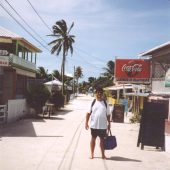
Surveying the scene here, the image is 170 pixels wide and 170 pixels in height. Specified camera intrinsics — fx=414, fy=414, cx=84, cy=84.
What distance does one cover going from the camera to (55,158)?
1002 cm

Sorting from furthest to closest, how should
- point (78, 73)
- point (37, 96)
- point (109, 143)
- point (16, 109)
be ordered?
1. point (78, 73)
2. point (37, 96)
3. point (16, 109)
4. point (109, 143)

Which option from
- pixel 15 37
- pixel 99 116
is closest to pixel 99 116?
pixel 99 116

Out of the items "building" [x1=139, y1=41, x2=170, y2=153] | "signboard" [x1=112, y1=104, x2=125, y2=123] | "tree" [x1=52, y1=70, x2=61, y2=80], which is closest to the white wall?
"signboard" [x1=112, y1=104, x2=125, y2=123]

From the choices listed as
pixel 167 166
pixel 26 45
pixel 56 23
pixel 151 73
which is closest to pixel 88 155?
pixel 167 166

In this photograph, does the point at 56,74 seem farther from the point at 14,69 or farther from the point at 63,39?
the point at 14,69

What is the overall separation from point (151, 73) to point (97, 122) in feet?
49.9

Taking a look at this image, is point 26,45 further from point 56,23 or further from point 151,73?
point 56,23

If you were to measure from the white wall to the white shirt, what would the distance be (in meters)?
10.5

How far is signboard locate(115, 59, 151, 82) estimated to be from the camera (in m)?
24.7

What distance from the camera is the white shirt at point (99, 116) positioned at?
9.84 m

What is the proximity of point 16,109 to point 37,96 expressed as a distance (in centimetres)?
287

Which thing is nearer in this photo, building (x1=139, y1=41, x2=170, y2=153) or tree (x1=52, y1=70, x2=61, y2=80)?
building (x1=139, y1=41, x2=170, y2=153)

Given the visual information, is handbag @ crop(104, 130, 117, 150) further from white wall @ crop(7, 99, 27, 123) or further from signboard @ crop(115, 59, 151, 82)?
signboard @ crop(115, 59, 151, 82)

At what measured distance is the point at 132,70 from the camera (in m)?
25.0
